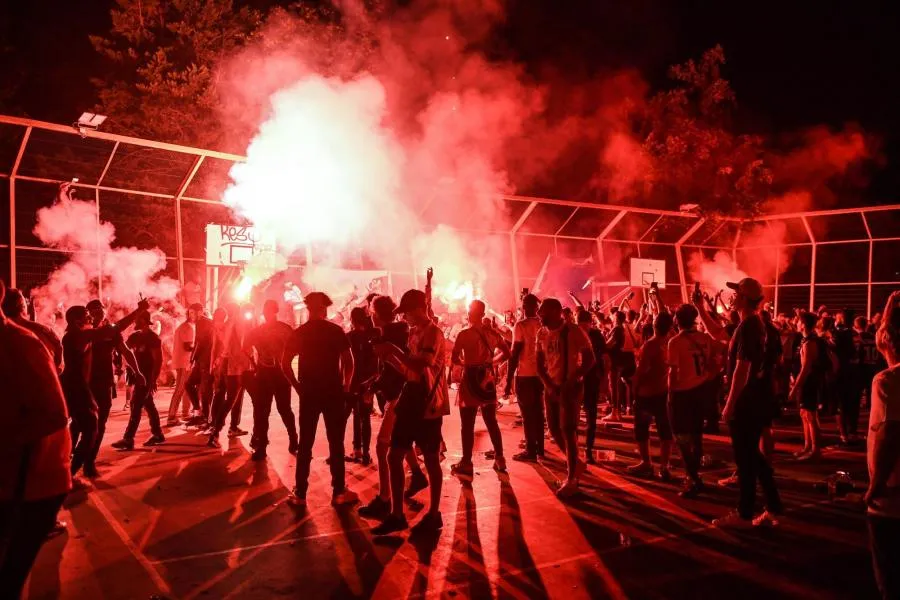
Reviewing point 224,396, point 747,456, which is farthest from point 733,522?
point 224,396

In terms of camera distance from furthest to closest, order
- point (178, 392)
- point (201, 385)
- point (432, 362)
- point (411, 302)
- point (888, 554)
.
→ point (178, 392) < point (201, 385) < point (411, 302) < point (432, 362) < point (888, 554)

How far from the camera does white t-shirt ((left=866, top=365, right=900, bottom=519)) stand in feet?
9.83

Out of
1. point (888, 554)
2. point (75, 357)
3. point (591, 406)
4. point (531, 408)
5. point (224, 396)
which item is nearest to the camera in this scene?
point (888, 554)

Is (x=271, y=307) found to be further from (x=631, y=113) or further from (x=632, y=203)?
(x=631, y=113)

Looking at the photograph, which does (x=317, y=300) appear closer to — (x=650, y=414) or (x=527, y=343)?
(x=527, y=343)

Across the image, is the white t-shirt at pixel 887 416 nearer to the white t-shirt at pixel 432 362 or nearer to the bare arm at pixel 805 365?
the white t-shirt at pixel 432 362

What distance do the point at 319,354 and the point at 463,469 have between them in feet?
7.75

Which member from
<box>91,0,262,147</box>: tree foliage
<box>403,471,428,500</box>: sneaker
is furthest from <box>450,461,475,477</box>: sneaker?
<box>91,0,262,147</box>: tree foliage

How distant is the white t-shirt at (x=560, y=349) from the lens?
6.61 meters

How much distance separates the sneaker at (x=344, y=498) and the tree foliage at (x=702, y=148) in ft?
71.2

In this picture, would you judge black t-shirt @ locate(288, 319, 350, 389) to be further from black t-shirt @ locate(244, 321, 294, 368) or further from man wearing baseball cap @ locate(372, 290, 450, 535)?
black t-shirt @ locate(244, 321, 294, 368)

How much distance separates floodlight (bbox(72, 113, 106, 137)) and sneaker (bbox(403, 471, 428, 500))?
32.2 ft

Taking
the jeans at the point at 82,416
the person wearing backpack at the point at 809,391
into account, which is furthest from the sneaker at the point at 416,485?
the person wearing backpack at the point at 809,391

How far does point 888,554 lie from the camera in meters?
3.00
